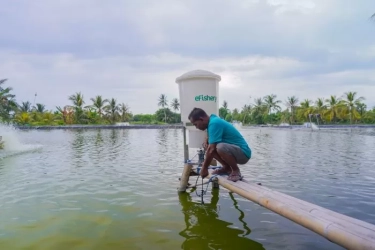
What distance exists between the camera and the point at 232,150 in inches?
178

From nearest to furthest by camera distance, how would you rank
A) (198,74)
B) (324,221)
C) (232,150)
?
(324,221), (232,150), (198,74)

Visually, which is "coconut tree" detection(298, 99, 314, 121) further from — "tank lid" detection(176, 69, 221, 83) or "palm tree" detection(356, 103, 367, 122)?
"tank lid" detection(176, 69, 221, 83)

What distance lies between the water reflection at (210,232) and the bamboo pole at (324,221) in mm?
640

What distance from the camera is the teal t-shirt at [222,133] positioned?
444 cm

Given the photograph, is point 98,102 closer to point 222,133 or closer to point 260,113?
point 260,113

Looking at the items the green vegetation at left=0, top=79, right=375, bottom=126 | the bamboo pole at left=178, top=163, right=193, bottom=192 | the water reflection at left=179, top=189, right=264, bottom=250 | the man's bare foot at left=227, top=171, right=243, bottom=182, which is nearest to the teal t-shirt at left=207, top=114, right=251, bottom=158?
the man's bare foot at left=227, top=171, right=243, bottom=182

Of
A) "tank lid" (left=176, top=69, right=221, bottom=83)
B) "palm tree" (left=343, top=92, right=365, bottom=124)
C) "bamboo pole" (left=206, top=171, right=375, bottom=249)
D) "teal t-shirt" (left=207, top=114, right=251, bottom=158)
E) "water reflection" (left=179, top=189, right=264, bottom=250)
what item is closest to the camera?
"bamboo pole" (left=206, top=171, right=375, bottom=249)

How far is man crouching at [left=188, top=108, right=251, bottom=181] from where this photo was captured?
4453 millimetres

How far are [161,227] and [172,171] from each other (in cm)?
469

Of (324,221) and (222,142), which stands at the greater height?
(222,142)

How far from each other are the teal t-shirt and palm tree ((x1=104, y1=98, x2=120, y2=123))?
6140 centimetres

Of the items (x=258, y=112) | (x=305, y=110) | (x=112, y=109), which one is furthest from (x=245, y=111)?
(x=112, y=109)

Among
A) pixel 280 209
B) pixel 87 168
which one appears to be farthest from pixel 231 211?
pixel 87 168

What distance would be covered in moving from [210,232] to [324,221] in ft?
6.27
